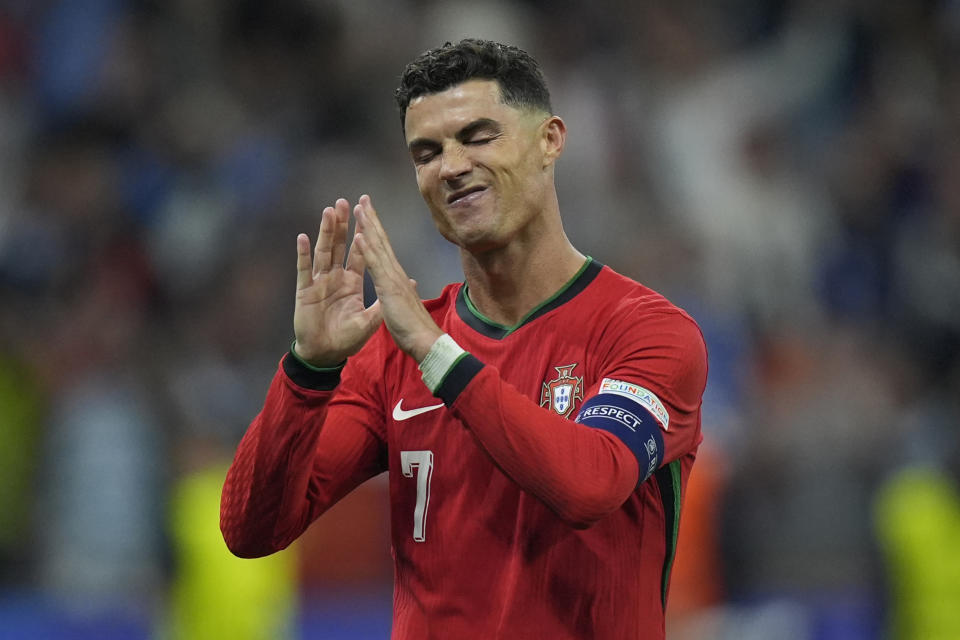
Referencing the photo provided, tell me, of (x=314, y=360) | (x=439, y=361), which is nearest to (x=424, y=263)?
(x=314, y=360)

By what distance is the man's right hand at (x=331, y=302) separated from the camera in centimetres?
326

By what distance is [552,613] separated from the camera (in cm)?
318

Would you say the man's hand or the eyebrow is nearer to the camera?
the man's hand

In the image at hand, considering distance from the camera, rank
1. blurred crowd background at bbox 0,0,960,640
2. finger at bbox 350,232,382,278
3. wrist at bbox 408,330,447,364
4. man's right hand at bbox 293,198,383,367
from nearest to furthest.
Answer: wrist at bbox 408,330,447,364 → finger at bbox 350,232,382,278 → man's right hand at bbox 293,198,383,367 → blurred crowd background at bbox 0,0,960,640

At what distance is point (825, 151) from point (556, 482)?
8072 mm

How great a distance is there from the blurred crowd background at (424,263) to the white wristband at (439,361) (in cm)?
455

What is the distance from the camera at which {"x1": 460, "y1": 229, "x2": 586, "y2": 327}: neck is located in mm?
3512

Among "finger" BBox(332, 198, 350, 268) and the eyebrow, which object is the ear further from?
"finger" BBox(332, 198, 350, 268)

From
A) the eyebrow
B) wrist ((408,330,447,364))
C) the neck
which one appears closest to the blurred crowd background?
the neck

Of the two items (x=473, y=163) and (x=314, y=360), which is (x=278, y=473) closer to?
(x=314, y=360)

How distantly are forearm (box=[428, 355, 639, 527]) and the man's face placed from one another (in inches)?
19.7

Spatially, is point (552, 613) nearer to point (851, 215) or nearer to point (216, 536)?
point (216, 536)

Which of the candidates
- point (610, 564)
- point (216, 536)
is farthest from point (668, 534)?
point (216, 536)

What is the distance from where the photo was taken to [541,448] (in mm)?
2920
